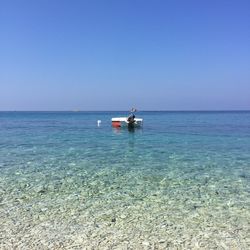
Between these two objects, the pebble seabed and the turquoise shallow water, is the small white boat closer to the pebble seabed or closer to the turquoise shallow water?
the turquoise shallow water

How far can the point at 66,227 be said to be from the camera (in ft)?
26.8

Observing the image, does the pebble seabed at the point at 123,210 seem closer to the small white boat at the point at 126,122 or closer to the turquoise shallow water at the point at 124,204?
the turquoise shallow water at the point at 124,204

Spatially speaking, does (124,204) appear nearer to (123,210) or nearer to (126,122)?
(123,210)

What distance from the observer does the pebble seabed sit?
7449 mm

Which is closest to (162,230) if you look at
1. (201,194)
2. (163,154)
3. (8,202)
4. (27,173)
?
(201,194)

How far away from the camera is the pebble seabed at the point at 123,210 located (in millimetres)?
7449

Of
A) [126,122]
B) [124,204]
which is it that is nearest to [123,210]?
[124,204]

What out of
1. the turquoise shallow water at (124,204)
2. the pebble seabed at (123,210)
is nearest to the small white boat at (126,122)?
the turquoise shallow water at (124,204)

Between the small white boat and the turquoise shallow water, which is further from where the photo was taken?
the small white boat

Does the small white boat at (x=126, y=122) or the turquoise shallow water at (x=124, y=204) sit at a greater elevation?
the small white boat at (x=126, y=122)

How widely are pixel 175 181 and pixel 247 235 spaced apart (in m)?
5.32

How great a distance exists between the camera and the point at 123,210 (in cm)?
953

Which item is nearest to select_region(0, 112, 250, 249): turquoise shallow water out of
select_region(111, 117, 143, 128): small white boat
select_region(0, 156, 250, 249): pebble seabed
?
select_region(0, 156, 250, 249): pebble seabed

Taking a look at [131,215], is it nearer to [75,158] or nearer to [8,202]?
[8,202]
